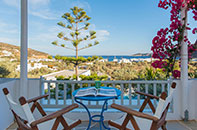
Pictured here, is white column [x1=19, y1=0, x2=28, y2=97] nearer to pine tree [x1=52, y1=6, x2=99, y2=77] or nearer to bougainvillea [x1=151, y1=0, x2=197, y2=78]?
bougainvillea [x1=151, y1=0, x2=197, y2=78]

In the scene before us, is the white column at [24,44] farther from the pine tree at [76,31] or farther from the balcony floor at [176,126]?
the pine tree at [76,31]

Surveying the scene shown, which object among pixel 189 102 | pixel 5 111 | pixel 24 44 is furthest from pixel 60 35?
pixel 189 102

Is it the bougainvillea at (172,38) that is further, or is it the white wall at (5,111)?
the bougainvillea at (172,38)

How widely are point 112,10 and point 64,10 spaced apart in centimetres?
202

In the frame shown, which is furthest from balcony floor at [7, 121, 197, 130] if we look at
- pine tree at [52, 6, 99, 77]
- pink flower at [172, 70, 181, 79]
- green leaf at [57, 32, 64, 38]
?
green leaf at [57, 32, 64, 38]

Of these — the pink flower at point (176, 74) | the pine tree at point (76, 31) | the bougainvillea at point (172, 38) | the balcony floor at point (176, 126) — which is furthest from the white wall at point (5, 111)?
the pine tree at point (76, 31)

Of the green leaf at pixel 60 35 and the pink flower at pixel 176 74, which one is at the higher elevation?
the green leaf at pixel 60 35

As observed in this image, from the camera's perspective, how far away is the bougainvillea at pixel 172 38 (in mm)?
2627

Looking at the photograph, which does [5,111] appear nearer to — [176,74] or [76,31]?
[176,74]

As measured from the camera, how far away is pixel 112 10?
6000 millimetres

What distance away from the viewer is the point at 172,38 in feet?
9.11

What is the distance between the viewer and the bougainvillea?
8.62 ft

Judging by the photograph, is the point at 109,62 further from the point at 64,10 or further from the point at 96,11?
the point at 64,10

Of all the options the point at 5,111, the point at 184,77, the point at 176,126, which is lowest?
the point at 176,126
